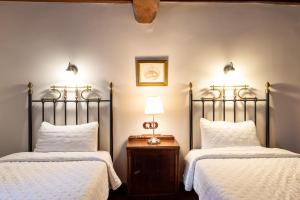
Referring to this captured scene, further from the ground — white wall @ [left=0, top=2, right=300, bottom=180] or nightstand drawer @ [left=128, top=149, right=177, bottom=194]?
white wall @ [left=0, top=2, right=300, bottom=180]

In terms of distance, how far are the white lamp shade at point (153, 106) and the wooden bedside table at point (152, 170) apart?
0.37 metres

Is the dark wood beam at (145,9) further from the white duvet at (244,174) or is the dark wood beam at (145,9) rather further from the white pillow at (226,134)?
the white duvet at (244,174)

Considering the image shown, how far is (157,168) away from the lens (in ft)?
8.79

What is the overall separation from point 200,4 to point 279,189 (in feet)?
7.39

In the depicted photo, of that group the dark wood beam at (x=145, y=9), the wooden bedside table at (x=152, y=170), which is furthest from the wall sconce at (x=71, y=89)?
the dark wood beam at (x=145, y=9)

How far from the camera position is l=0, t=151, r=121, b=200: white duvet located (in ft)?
5.24

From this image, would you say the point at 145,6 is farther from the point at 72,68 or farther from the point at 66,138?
the point at 66,138

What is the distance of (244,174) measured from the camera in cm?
195

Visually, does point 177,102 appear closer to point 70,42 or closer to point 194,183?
point 194,183

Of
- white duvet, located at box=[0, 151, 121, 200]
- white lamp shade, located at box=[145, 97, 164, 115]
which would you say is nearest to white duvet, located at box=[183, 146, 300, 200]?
white lamp shade, located at box=[145, 97, 164, 115]

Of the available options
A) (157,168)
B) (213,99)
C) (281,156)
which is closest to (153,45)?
(213,99)

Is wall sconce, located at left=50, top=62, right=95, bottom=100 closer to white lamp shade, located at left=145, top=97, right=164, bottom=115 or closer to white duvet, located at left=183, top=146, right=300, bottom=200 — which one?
white lamp shade, located at left=145, top=97, right=164, bottom=115

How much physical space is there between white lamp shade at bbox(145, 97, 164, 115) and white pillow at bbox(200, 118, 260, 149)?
1.78 ft

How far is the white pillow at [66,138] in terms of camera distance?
266 centimetres
